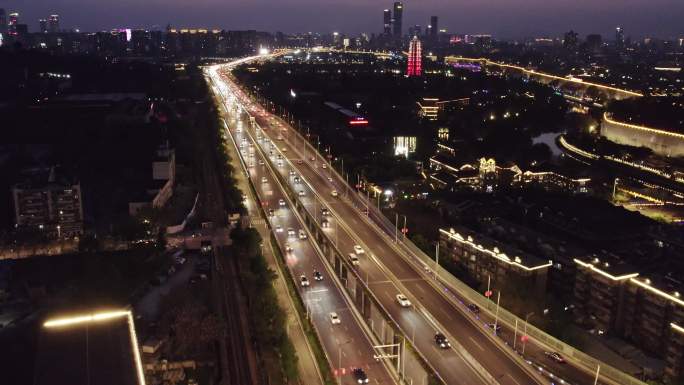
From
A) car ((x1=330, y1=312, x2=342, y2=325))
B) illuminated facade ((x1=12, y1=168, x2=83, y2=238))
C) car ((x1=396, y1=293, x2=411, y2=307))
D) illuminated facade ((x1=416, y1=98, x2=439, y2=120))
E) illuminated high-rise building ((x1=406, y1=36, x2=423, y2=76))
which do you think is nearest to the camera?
car ((x1=330, y1=312, x2=342, y2=325))

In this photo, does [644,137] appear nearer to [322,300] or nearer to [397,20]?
[322,300]

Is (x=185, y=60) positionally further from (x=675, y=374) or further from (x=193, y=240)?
(x=675, y=374)

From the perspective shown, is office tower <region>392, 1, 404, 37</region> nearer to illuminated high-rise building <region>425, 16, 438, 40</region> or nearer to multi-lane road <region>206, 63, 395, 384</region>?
illuminated high-rise building <region>425, 16, 438, 40</region>

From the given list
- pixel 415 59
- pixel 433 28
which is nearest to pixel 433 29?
pixel 433 28

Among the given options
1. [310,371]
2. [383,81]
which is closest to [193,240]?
[310,371]

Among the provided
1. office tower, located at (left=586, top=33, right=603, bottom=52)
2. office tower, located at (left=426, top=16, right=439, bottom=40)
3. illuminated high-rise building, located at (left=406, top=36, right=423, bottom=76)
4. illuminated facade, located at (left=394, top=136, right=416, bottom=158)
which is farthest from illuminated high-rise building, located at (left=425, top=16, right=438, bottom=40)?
illuminated facade, located at (left=394, top=136, right=416, bottom=158)

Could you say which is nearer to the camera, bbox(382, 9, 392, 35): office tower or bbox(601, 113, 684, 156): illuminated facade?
bbox(601, 113, 684, 156): illuminated facade
